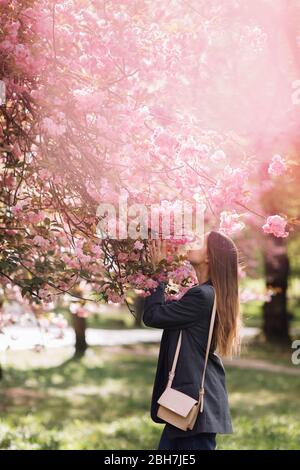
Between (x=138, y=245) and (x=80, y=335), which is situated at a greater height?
(x=138, y=245)

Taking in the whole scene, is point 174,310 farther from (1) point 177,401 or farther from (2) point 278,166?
(2) point 278,166

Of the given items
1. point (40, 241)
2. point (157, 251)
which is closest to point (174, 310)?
point (157, 251)

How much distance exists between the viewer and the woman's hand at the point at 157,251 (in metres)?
4.71

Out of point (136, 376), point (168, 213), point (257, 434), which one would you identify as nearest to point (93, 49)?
point (168, 213)

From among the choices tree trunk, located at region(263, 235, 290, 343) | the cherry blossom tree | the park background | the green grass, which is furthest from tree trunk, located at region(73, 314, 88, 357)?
the cherry blossom tree

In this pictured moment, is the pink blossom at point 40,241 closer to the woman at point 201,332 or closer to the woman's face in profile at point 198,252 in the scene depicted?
the woman at point 201,332

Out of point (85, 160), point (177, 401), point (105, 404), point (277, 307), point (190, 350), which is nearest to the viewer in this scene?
point (177, 401)

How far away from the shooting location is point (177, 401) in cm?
438

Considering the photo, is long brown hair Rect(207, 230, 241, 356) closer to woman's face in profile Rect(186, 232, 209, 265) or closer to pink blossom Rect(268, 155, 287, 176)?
woman's face in profile Rect(186, 232, 209, 265)

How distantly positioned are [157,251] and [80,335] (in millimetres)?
14285

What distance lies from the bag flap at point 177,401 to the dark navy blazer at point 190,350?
42 millimetres

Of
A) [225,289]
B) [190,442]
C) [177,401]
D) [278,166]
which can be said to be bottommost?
[190,442]

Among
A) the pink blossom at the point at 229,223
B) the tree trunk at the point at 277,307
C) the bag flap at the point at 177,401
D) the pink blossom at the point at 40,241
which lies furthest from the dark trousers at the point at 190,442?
the tree trunk at the point at 277,307

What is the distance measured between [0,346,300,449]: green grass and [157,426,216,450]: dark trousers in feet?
11.1
